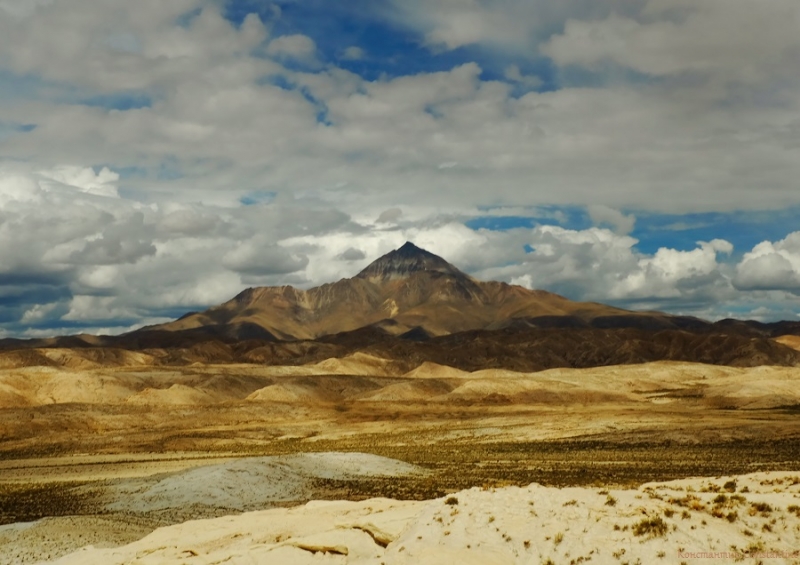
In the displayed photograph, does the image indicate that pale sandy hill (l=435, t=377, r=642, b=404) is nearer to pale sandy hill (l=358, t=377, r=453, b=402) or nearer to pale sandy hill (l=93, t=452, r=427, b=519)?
pale sandy hill (l=358, t=377, r=453, b=402)

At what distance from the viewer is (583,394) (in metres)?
136

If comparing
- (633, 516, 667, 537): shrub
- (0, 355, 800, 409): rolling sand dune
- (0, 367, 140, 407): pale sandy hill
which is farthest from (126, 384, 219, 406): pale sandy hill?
(633, 516, 667, 537): shrub

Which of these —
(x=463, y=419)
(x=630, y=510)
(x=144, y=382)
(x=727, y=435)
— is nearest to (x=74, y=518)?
(x=630, y=510)

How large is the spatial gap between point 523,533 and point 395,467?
3947 centimetres

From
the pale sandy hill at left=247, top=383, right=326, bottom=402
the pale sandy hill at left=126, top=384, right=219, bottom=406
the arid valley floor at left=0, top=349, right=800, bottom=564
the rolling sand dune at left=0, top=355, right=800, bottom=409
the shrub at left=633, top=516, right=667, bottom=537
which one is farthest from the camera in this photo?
the pale sandy hill at left=247, top=383, right=326, bottom=402

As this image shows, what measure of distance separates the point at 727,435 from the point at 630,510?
196 feet

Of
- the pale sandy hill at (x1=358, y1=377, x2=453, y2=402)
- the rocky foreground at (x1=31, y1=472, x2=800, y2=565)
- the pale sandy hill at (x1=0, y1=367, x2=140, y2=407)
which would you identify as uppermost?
the rocky foreground at (x1=31, y1=472, x2=800, y2=565)

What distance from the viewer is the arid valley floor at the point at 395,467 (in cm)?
1856

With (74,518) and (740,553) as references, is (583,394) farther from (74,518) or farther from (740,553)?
(740,553)

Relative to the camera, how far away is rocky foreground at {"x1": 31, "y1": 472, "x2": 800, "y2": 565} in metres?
17.0

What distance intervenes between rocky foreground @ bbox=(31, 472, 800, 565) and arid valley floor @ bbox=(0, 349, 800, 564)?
62 millimetres

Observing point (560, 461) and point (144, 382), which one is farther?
point (144, 382)

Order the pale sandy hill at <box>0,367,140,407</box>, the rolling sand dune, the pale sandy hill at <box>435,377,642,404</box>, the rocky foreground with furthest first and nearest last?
the pale sandy hill at <box>435,377,642,404</box> → the rolling sand dune → the pale sandy hill at <box>0,367,140,407</box> → the rocky foreground

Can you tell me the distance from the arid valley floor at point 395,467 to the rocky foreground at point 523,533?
0.20 ft
